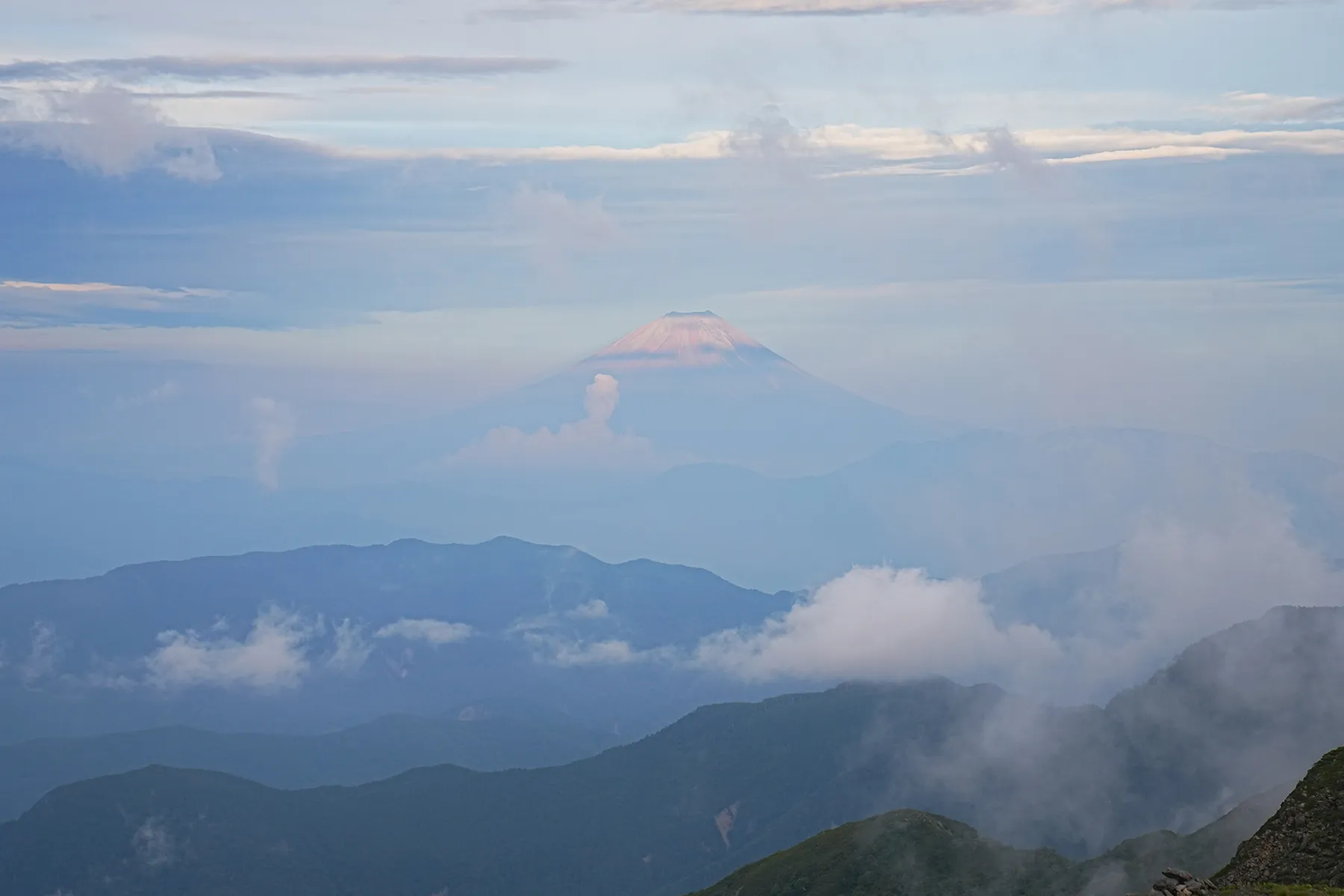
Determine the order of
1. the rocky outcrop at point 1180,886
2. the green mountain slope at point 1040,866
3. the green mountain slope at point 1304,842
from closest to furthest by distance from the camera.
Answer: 1. the rocky outcrop at point 1180,886
2. the green mountain slope at point 1304,842
3. the green mountain slope at point 1040,866

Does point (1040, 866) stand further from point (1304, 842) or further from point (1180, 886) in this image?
point (1180, 886)

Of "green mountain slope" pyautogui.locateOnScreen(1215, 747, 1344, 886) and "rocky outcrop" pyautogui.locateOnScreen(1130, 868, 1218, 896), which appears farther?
"green mountain slope" pyautogui.locateOnScreen(1215, 747, 1344, 886)

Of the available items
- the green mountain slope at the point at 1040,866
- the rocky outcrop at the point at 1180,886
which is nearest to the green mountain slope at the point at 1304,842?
the rocky outcrop at the point at 1180,886

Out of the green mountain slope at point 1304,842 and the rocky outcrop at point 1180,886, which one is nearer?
the rocky outcrop at point 1180,886

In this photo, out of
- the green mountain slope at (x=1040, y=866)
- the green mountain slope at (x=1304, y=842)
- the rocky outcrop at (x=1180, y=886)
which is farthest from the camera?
the green mountain slope at (x=1040, y=866)

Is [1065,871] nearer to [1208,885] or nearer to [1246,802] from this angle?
[1246,802]

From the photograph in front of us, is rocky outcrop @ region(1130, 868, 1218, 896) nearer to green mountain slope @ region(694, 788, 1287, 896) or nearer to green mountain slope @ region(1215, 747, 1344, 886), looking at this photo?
green mountain slope @ region(1215, 747, 1344, 886)

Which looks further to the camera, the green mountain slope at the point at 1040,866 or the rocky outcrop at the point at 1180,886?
the green mountain slope at the point at 1040,866

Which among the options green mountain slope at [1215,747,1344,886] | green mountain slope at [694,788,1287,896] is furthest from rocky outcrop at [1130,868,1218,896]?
green mountain slope at [694,788,1287,896]

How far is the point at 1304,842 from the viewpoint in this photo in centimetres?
9712

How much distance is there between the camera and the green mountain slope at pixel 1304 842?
306ft

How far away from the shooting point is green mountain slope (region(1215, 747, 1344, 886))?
93.2m

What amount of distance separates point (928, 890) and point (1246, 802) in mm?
45014

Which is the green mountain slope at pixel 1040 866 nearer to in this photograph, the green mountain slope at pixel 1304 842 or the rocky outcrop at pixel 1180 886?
the green mountain slope at pixel 1304 842
